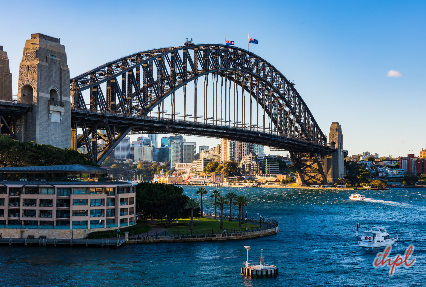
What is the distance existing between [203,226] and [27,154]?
29.1 metres

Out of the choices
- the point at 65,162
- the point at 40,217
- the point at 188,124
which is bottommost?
the point at 40,217

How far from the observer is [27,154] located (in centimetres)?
7856

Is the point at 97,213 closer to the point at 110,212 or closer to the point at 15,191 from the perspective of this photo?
the point at 110,212

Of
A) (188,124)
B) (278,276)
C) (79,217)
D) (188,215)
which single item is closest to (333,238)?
(188,215)

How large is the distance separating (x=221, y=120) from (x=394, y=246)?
A: 76.5 m

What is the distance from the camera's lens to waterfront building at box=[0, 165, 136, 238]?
6669cm

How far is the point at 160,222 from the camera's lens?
7988cm

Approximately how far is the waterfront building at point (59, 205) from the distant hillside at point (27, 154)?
8.07 meters

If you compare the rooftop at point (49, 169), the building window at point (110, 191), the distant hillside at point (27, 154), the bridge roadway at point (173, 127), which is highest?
the bridge roadway at point (173, 127)

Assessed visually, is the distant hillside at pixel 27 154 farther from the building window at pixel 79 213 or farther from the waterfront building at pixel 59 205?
the building window at pixel 79 213

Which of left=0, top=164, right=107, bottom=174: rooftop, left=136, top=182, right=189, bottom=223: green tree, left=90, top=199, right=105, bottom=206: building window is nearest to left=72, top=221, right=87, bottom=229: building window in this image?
left=90, top=199, right=105, bottom=206: building window

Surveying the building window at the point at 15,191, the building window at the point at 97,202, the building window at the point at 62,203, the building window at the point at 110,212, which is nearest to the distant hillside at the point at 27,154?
the building window at the point at 15,191

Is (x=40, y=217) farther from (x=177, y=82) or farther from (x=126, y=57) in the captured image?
(x=177, y=82)

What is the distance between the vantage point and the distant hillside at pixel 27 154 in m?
77.6
